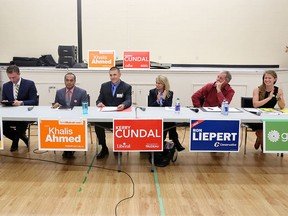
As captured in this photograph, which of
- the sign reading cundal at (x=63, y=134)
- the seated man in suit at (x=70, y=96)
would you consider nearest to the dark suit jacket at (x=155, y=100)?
the seated man in suit at (x=70, y=96)

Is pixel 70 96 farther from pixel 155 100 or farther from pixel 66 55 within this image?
pixel 66 55

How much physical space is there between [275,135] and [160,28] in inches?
151

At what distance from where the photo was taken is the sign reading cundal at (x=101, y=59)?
571 cm

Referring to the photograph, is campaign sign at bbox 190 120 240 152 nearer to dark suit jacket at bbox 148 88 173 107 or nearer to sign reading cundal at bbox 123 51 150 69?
dark suit jacket at bbox 148 88 173 107

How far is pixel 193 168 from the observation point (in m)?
3.66

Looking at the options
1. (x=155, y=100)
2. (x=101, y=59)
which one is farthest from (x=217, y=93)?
(x=101, y=59)

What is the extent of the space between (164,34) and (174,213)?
451 cm

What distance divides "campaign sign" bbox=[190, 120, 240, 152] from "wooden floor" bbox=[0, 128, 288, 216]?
1.27 ft

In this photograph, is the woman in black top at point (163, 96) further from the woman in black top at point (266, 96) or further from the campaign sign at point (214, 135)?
the woman in black top at point (266, 96)

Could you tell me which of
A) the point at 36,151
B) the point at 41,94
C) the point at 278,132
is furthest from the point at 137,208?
the point at 41,94

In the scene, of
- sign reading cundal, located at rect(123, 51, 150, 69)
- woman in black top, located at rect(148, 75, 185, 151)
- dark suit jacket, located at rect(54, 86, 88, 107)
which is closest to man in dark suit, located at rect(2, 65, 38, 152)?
dark suit jacket, located at rect(54, 86, 88, 107)

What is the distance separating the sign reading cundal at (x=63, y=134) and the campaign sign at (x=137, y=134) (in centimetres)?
35

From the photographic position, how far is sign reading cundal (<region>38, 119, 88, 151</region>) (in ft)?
10.3

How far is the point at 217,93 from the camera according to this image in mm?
4238
